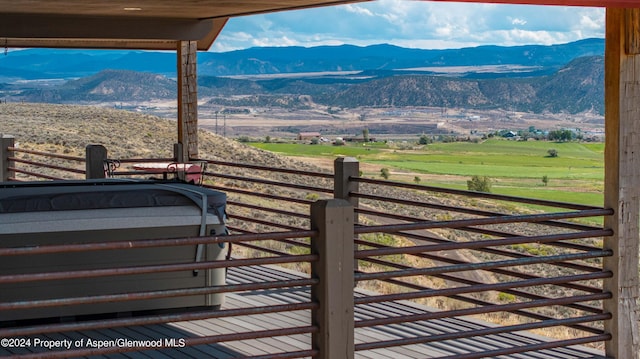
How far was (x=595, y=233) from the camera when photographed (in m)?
4.89

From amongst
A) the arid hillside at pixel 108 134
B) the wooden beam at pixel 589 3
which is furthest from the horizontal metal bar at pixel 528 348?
the arid hillside at pixel 108 134

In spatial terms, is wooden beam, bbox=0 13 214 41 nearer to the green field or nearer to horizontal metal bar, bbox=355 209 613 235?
horizontal metal bar, bbox=355 209 613 235

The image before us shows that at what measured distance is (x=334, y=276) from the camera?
12.6 feet

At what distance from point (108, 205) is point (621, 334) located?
120 inches

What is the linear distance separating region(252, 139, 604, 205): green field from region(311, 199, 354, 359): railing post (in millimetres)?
44234

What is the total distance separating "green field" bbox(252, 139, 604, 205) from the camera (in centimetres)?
5081

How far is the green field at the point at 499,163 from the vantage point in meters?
50.8

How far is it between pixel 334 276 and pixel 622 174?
200 centimetres

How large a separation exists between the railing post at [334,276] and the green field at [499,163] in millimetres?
44234

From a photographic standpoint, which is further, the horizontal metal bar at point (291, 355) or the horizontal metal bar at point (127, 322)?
the horizontal metal bar at point (291, 355)

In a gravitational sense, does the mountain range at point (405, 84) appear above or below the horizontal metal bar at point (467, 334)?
above

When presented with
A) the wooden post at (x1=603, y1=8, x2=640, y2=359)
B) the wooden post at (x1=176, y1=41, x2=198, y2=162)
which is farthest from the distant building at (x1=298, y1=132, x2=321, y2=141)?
the wooden post at (x1=603, y1=8, x2=640, y2=359)

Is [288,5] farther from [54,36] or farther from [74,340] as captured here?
[74,340]

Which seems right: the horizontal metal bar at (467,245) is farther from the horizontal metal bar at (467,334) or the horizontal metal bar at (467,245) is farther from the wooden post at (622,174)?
the horizontal metal bar at (467,334)
